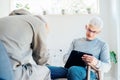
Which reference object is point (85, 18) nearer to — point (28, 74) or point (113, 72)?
point (113, 72)

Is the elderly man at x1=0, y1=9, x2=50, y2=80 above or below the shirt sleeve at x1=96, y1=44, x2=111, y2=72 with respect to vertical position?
above

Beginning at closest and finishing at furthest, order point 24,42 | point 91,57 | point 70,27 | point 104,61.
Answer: point 24,42
point 91,57
point 104,61
point 70,27

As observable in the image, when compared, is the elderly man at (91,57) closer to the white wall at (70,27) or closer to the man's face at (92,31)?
the man's face at (92,31)

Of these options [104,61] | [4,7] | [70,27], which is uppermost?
[4,7]

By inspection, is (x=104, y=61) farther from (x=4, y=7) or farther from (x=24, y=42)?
(x=4, y=7)

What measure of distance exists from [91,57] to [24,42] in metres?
0.83

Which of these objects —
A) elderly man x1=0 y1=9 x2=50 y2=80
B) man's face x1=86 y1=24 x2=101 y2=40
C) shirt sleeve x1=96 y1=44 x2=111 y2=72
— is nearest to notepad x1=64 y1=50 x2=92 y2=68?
shirt sleeve x1=96 y1=44 x2=111 y2=72

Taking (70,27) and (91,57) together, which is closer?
(91,57)

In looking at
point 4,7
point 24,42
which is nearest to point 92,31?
point 24,42

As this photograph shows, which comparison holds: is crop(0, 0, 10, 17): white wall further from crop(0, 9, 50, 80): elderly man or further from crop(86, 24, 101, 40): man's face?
crop(0, 9, 50, 80): elderly man

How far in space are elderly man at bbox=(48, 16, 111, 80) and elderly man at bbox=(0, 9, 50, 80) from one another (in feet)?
1.49

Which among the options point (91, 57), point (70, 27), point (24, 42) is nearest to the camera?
point (24, 42)

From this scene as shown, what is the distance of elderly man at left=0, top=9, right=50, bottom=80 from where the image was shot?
5.69 feet

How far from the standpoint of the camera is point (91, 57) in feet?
7.68
